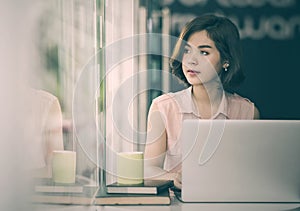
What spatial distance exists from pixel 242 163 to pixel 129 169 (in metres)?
0.30

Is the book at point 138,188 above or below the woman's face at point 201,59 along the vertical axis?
below

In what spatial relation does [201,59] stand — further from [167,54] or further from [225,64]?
[167,54]

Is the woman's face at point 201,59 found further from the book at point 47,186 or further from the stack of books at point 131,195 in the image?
the book at point 47,186

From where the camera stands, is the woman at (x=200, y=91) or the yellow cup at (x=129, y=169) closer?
the yellow cup at (x=129, y=169)

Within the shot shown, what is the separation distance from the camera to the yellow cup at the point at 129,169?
3.72 feet

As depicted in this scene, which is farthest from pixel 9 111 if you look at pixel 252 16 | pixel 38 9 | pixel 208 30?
pixel 252 16

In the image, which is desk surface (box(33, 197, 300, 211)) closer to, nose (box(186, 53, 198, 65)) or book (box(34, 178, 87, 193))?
book (box(34, 178, 87, 193))

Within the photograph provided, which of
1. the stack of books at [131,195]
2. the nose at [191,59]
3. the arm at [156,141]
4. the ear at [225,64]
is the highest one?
the nose at [191,59]

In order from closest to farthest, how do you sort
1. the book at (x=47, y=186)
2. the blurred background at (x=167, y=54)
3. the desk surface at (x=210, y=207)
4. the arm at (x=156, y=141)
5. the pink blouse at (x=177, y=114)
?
the book at (x=47, y=186)
the desk surface at (x=210, y=207)
the arm at (x=156, y=141)
the pink blouse at (x=177, y=114)
the blurred background at (x=167, y=54)

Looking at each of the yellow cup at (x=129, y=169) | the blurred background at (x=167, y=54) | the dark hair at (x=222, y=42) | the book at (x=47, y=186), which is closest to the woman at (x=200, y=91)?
the dark hair at (x=222, y=42)

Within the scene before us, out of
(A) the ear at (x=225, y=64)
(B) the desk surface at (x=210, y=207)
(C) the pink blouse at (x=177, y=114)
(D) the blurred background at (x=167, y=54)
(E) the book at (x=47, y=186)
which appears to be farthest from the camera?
(D) the blurred background at (x=167, y=54)

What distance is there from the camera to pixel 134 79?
270 centimetres

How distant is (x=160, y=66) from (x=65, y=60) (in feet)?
6.92

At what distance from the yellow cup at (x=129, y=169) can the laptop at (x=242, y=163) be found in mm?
124
